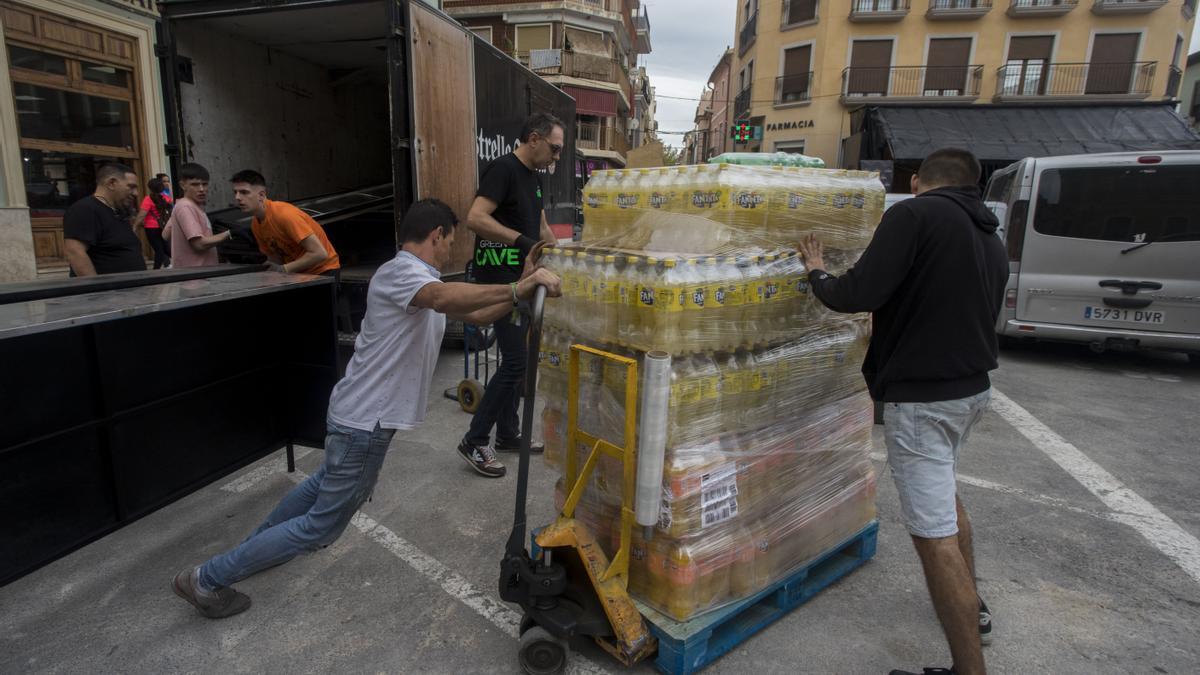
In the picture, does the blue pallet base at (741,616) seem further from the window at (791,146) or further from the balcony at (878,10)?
the balcony at (878,10)

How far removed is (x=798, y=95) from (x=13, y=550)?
1267 inches

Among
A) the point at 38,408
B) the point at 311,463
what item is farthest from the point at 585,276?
the point at 311,463

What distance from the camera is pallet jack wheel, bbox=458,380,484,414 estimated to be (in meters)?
4.84

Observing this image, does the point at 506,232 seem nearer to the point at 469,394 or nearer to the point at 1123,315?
the point at 469,394

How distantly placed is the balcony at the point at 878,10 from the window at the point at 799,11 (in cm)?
181

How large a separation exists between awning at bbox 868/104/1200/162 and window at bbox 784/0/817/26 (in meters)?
9.87

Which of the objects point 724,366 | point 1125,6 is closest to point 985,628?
point 724,366

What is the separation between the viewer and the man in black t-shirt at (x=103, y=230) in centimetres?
446

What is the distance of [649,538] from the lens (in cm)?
231

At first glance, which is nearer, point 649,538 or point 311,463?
point 649,538

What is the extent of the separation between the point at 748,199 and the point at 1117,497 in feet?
10.8

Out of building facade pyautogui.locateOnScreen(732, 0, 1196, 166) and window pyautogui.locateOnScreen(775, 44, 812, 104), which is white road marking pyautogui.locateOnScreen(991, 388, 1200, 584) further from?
window pyautogui.locateOnScreen(775, 44, 812, 104)

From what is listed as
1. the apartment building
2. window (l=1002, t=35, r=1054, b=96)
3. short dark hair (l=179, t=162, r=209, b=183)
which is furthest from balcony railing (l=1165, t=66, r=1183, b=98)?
short dark hair (l=179, t=162, r=209, b=183)

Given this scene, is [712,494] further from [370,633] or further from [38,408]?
[38,408]
